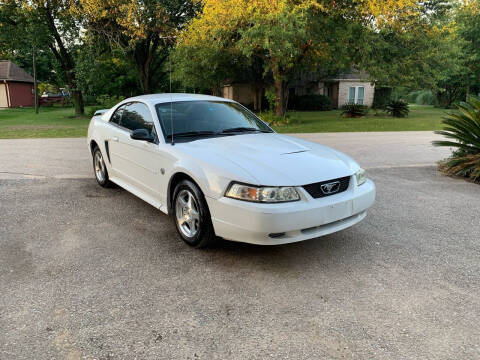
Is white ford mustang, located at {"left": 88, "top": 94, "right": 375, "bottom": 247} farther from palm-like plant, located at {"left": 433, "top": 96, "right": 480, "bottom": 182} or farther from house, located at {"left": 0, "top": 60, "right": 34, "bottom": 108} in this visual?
house, located at {"left": 0, "top": 60, "right": 34, "bottom": 108}

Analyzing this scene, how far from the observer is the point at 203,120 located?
4844 millimetres

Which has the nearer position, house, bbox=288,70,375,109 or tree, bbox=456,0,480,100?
tree, bbox=456,0,480,100

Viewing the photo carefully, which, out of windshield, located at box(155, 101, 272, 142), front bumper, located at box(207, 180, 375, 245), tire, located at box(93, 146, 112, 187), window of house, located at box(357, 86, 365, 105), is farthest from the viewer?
window of house, located at box(357, 86, 365, 105)

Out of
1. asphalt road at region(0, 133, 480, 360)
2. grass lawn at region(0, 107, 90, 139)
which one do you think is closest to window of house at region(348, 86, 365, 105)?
grass lawn at region(0, 107, 90, 139)

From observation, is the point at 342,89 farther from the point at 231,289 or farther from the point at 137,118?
the point at 231,289

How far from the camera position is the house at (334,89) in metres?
38.0

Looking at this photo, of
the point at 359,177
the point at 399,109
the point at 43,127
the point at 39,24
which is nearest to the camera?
the point at 359,177

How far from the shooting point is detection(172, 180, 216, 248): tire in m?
3.74

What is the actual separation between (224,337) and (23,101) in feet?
172

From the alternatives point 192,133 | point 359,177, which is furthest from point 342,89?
point 359,177

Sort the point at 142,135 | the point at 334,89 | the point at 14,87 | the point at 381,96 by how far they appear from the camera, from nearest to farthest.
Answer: the point at 142,135
the point at 381,96
the point at 334,89
the point at 14,87

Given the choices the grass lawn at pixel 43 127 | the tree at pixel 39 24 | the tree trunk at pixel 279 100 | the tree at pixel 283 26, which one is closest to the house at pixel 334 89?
the tree trunk at pixel 279 100

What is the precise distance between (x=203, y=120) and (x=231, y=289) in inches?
91.7

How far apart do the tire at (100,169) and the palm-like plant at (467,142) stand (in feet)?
21.2
